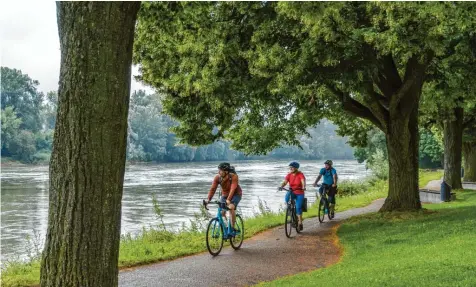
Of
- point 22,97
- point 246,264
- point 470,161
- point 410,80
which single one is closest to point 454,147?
point 470,161

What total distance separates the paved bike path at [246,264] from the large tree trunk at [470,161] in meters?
24.3

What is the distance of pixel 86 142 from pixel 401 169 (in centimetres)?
1422

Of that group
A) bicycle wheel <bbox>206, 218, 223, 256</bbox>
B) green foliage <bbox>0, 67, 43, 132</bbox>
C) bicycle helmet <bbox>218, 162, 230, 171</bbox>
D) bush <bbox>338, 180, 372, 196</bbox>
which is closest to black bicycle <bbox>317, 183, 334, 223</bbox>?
bicycle wheel <bbox>206, 218, 223, 256</bbox>

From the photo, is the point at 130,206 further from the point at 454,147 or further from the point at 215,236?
the point at 215,236

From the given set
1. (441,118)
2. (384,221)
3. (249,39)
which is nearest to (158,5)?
(249,39)

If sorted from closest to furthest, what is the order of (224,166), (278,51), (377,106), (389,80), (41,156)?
(224,166), (278,51), (377,106), (389,80), (41,156)

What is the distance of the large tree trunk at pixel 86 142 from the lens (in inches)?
215

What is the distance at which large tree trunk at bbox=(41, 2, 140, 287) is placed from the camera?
215 inches

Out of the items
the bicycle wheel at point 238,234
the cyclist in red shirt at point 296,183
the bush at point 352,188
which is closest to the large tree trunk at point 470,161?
the bush at point 352,188

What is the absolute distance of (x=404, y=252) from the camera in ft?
37.3

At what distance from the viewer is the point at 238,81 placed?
15828 millimetres

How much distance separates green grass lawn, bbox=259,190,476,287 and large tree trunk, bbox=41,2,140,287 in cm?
430

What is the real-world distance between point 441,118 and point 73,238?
2511cm

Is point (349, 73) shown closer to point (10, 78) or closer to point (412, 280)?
point (412, 280)
